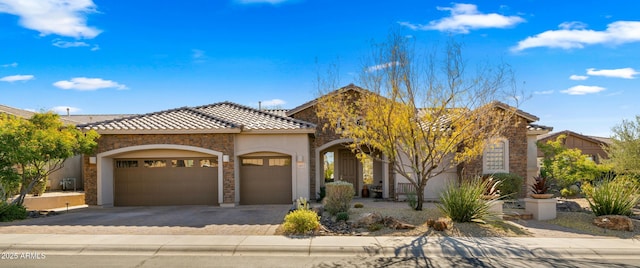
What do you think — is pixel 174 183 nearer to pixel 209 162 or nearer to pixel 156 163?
pixel 156 163

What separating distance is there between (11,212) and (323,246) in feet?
34.8

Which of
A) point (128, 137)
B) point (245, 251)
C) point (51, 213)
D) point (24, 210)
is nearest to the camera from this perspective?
point (245, 251)

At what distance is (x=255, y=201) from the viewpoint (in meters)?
18.2

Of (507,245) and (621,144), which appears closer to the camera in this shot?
(507,245)

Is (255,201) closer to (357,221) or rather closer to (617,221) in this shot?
(357,221)

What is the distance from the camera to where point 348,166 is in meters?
22.0

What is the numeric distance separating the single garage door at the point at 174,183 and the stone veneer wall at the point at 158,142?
0.82m

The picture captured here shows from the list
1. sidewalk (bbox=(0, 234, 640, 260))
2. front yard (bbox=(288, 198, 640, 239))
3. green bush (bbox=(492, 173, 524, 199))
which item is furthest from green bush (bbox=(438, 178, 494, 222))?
green bush (bbox=(492, 173, 524, 199))

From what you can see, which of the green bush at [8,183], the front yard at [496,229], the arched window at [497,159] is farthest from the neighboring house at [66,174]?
the arched window at [497,159]

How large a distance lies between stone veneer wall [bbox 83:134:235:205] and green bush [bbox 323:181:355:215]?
15.5 feet

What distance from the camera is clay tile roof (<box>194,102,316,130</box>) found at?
17.8 meters

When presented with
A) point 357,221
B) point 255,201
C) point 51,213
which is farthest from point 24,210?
point 357,221

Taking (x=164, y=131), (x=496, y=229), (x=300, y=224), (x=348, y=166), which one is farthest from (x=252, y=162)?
(x=496, y=229)

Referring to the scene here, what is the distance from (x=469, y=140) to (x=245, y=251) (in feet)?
28.0
